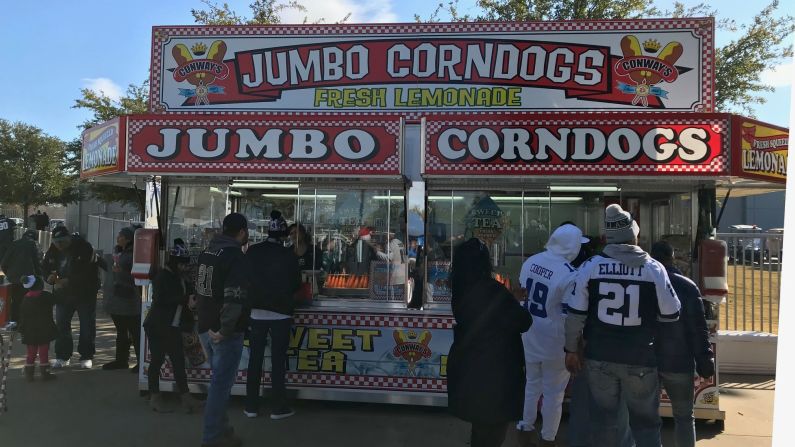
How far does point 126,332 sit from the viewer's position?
718 cm

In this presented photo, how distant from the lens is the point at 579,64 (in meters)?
5.88

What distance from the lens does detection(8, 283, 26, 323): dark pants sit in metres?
6.58

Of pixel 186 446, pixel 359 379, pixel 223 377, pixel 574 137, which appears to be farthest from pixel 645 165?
pixel 186 446

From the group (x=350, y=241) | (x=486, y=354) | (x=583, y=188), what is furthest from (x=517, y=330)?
(x=350, y=241)

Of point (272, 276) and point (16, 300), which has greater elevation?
point (272, 276)

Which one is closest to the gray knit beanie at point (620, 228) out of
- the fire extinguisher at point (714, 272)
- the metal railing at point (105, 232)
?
the fire extinguisher at point (714, 272)

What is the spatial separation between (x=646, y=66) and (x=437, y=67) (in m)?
2.30

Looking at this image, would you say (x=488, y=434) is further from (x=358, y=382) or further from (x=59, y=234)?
(x=59, y=234)

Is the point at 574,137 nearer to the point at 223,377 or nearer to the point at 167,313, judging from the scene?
the point at 223,377

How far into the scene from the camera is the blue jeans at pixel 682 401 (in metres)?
3.65

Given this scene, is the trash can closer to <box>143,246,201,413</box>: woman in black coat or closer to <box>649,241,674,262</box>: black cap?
<box>143,246,201,413</box>: woman in black coat

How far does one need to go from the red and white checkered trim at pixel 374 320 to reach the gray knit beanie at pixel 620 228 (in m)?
2.24

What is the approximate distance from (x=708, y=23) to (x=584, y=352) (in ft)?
13.8

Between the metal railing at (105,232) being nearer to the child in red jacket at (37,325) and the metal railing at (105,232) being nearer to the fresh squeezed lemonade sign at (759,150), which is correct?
the child in red jacket at (37,325)
